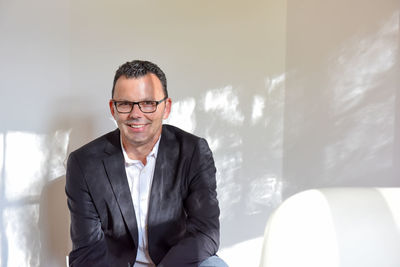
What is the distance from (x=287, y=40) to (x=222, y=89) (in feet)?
1.90

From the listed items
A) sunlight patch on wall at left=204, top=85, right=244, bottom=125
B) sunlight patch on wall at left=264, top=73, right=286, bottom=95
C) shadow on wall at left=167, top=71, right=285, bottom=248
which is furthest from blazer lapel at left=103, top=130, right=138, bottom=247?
sunlight patch on wall at left=264, top=73, right=286, bottom=95

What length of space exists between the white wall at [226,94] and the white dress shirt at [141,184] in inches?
27.3

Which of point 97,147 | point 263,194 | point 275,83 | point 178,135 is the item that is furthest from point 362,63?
point 97,147

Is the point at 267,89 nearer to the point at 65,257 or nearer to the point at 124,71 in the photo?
the point at 124,71

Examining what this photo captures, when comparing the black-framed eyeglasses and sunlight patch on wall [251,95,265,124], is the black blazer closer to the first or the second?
the black-framed eyeglasses

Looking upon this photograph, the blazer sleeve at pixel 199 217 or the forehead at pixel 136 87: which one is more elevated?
the forehead at pixel 136 87

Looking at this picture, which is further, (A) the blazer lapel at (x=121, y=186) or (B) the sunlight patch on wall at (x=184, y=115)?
(B) the sunlight patch on wall at (x=184, y=115)

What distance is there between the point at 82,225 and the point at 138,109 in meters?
0.56


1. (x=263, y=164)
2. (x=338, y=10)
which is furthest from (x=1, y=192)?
(x=338, y=10)

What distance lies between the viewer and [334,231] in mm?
1194

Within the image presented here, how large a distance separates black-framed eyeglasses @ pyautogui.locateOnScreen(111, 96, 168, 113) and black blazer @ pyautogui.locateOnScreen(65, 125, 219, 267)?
0.18 meters

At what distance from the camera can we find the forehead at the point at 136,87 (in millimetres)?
1901

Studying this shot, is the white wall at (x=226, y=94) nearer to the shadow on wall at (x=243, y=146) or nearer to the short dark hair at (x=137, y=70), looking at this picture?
the shadow on wall at (x=243, y=146)

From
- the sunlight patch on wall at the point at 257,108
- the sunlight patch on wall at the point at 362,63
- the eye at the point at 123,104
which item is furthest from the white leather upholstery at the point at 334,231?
the sunlight patch on wall at the point at 257,108
